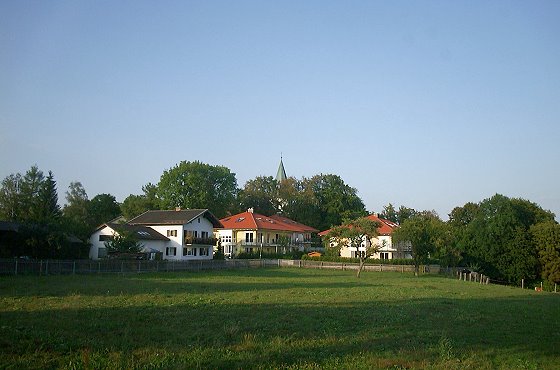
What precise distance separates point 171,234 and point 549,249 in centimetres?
4561

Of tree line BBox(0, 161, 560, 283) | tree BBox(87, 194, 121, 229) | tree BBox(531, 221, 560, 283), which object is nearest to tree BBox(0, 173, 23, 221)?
tree line BBox(0, 161, 560, 283)

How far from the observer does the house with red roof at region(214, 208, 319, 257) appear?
86812 mm

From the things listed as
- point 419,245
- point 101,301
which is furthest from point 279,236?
point 101,301

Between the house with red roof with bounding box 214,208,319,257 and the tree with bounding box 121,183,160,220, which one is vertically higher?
the tree with bounding box 121,183,160,220

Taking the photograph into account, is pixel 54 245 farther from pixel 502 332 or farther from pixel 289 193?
pixel 289 193

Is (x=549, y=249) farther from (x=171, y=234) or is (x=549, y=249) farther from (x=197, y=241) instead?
(x=171, y=234)

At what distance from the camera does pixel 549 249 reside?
61.0m

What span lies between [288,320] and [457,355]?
6214mm

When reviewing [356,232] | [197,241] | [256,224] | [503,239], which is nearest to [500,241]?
[503,239]

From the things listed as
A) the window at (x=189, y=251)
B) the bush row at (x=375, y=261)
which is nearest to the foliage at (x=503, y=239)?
the bush row at (x=375, y=261)

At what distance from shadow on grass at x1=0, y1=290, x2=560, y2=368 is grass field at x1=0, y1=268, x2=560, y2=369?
0.03 meters

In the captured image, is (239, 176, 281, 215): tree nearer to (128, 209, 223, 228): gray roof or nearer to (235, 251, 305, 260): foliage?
(235, 251, 305, 260): foliage

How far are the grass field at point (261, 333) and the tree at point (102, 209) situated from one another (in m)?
67.8

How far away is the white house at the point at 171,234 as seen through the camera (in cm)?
6594
